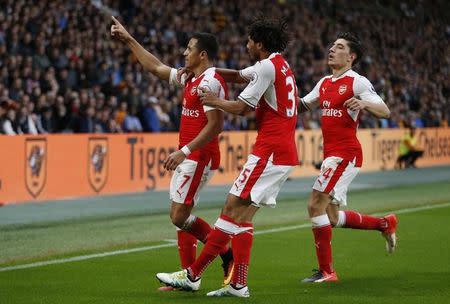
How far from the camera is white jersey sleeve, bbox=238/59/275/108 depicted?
8344 mm

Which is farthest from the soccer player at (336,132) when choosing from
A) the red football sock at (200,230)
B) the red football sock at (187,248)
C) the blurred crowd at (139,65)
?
the blurred crowd at (139,65)

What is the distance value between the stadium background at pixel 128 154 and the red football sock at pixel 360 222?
1.48 ft

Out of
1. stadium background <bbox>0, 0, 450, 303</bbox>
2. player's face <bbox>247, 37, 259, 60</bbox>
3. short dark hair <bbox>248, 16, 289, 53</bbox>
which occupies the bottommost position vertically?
stadium background <bbox>0, 0, 450, 303</bbox>

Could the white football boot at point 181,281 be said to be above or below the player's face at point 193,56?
below

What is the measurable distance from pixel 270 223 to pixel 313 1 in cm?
2723

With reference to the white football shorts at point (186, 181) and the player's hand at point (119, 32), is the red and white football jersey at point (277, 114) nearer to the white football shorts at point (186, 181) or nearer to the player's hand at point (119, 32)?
the white football shorts at point (186, 181)

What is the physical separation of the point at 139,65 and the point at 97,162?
20.1 ft

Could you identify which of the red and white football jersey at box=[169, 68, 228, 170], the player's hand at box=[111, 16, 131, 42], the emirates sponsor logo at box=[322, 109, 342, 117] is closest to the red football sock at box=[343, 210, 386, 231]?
the emirates sponsor logo at box=[322, 109, 342, 117]

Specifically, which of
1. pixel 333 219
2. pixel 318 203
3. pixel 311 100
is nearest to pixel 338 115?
pixel 311 100

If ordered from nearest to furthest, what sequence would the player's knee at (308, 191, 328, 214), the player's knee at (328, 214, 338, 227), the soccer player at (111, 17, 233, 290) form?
1. the soccer player at (111, 17, 233, 290)
2. the player's knee at (308, 191, 328, 214)
3. the player's knee at (328, 214, 338, 227)

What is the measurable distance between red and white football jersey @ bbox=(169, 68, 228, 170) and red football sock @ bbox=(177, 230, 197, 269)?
0.63 meters

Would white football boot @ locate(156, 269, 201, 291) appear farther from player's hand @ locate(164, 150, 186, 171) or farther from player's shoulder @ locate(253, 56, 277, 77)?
player's shoulder @ locate(253, 56, 277, 77)

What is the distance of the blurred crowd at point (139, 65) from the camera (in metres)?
20.8

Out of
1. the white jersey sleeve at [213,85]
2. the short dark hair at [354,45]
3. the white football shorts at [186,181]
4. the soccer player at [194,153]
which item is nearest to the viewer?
the white jersey sleeve at [213,85]
